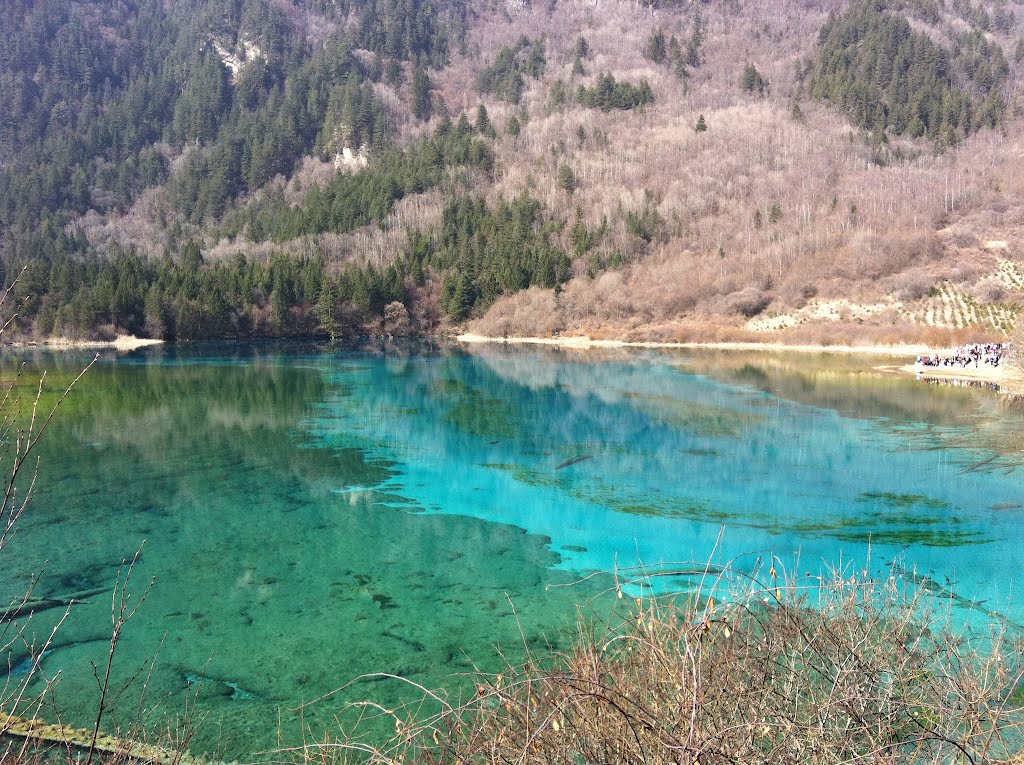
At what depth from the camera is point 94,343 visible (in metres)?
72.2

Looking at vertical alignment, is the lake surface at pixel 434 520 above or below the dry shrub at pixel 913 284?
below

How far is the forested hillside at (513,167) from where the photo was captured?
76562 millimetres

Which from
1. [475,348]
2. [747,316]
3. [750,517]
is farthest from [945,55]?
[750,517]

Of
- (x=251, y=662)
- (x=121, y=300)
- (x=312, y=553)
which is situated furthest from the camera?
(x=121, y=300)

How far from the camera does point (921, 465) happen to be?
18234mm

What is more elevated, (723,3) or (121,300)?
(723,3)

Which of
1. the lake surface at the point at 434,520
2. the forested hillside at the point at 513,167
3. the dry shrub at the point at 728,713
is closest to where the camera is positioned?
the dry shrub at the point at 728,713

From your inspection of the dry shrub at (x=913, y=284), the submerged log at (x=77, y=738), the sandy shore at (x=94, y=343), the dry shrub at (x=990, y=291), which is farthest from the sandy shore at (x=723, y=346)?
the submerged log at (x=77, y=738)

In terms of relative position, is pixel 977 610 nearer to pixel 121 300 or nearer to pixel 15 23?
pixel 121 300

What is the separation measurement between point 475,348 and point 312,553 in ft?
181

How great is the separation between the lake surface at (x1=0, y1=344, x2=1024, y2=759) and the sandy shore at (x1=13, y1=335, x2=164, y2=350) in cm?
4266

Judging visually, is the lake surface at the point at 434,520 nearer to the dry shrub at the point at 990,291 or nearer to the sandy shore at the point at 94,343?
the dry shrub at the point at 990,291

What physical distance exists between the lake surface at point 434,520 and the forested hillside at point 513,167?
1247 inches

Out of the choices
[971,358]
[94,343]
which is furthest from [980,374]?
[94,343]
